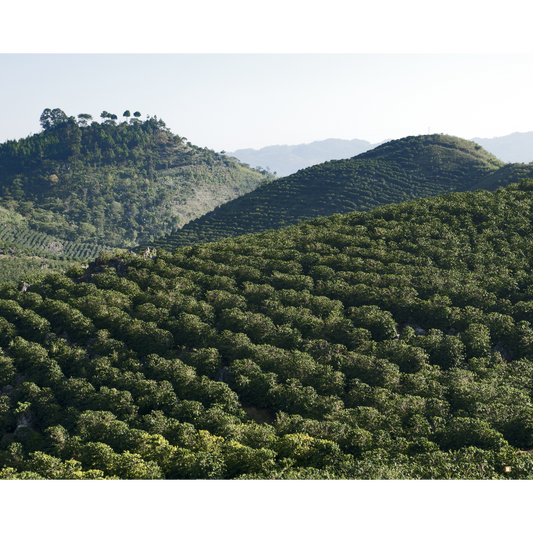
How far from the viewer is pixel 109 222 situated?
19812 cm

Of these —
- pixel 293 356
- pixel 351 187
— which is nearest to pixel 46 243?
pixel 351 187

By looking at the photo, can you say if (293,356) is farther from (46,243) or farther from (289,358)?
(46,243)

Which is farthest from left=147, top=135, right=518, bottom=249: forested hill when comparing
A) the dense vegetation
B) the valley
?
the dense vegetation

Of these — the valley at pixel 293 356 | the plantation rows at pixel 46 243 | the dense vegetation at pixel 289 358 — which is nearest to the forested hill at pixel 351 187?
the valley at pixel 293 356

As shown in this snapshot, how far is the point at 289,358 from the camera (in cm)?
3328

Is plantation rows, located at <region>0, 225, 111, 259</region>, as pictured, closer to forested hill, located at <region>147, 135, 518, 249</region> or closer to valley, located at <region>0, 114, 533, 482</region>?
forested hill, located at <region>147, 135, 518, 249</region>

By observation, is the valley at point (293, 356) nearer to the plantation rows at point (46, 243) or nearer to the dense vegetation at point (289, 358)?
the dense vegetation at point (289, 358)

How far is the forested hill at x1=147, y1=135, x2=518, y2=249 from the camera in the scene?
361 ft

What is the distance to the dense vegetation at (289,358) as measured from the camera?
23688 millimetres

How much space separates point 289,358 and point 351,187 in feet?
306

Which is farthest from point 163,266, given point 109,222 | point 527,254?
point 109,222

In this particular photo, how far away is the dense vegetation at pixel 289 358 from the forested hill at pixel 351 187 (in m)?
56.4
